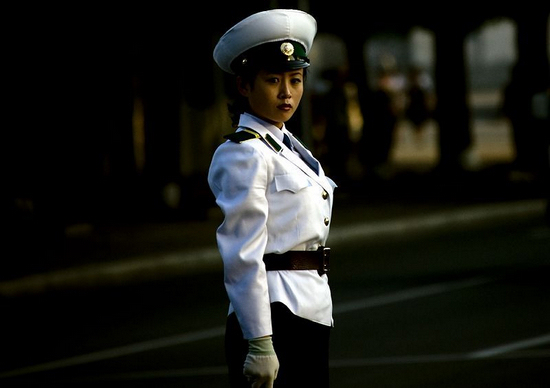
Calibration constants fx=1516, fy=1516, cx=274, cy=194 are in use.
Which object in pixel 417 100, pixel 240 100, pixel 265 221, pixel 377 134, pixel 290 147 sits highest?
pixel 417 100

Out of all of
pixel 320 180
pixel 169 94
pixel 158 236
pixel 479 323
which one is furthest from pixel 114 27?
pixel 320 180

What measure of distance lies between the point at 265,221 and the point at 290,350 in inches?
16.4

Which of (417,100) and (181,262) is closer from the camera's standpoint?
(181,262)

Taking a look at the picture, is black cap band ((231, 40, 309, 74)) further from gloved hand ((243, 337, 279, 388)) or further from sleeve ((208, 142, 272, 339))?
gloved hand ((243, 337, 279, 388))

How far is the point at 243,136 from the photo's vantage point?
4488 mm

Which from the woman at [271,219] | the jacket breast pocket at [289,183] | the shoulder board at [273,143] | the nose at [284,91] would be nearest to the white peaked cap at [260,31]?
the woman at [271,219]

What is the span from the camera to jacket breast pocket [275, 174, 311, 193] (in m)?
4.47

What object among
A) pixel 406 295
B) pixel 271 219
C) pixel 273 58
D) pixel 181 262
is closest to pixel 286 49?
pixel 273 58

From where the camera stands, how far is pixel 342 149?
82.5 feet

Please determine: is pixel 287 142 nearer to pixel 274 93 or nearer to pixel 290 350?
pixel 274 93

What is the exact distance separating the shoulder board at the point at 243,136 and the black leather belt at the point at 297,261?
0.35m

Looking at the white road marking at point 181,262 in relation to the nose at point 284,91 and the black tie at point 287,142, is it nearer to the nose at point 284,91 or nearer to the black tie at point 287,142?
the black tie at point 287,142

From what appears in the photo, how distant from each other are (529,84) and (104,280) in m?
11.0

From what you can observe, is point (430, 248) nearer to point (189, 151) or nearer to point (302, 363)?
point (189, 151)
